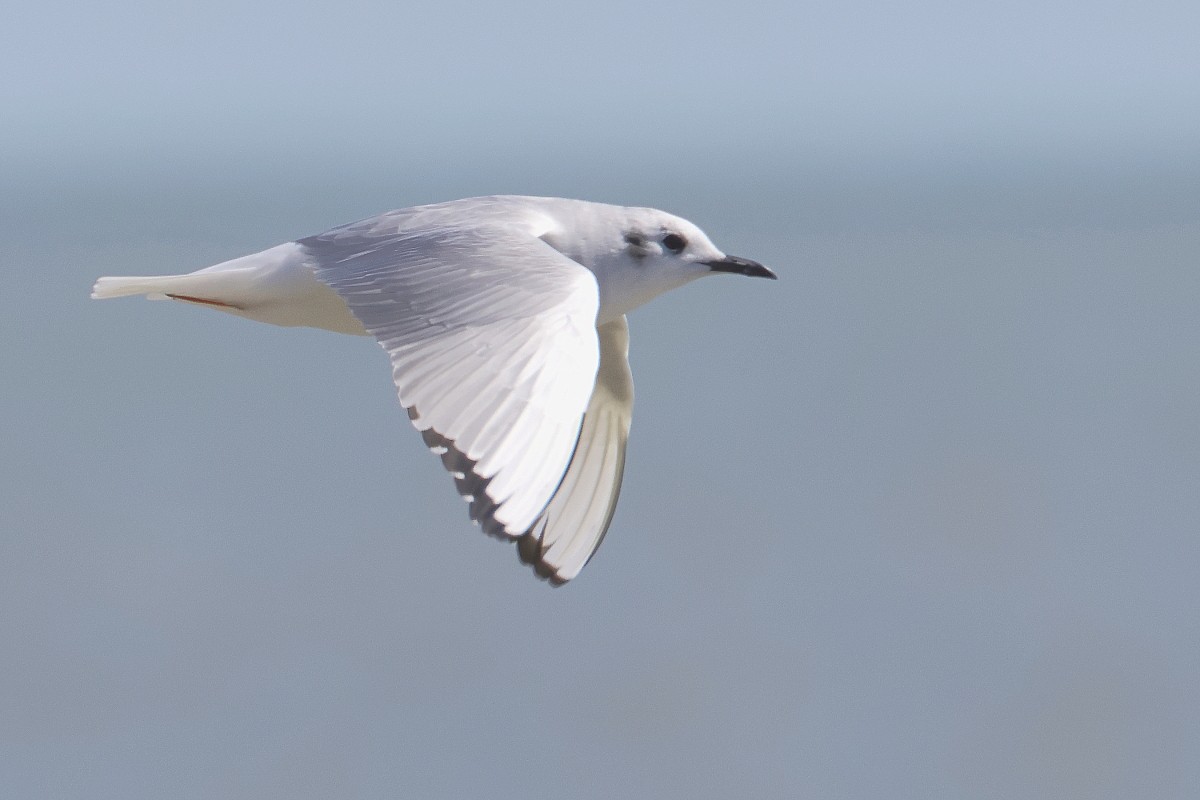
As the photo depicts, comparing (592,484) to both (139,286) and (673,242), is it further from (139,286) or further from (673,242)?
(139,286)

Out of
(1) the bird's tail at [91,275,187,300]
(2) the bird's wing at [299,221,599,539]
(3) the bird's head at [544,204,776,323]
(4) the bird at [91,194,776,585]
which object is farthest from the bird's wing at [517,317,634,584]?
(1) the bird's tail at [91,275,187,300]

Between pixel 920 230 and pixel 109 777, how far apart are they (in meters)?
42.6

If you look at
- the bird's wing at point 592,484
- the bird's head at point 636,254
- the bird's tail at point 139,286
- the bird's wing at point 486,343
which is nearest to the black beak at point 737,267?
the bird's head at point 636,254

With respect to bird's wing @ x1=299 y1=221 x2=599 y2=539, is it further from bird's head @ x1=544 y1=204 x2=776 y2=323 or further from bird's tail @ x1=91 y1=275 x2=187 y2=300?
bird's tail @ x1=91 y1=275 x2=187 y2=300

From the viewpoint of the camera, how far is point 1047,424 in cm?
2219

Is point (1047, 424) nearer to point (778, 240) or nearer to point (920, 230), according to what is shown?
point (778, 240)

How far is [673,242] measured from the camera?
17.4 ft

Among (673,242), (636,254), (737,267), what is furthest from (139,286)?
(737,267)

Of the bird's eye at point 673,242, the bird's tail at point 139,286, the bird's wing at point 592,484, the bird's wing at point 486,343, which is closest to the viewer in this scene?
the bird's wing at point 486,343

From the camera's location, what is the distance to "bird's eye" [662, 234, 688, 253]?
208 inches

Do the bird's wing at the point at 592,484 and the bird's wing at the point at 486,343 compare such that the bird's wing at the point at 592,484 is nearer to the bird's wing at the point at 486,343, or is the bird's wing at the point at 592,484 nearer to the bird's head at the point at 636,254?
the bird's head at the point at 636,254

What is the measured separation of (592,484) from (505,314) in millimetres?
1311

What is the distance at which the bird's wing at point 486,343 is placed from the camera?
4027 millimetres

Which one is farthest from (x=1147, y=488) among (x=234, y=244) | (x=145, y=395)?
(x=234, y=244)
